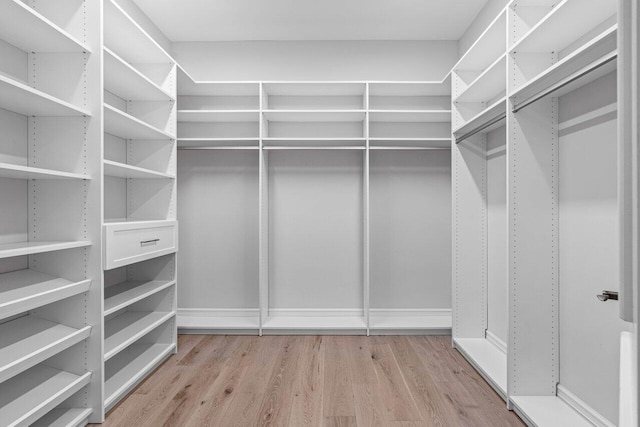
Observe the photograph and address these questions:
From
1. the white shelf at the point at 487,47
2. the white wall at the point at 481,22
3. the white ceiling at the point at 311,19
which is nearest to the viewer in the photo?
the white shelf at the point at 487,47

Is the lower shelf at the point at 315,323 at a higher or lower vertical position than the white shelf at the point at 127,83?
lower

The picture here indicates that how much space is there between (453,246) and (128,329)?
243cm

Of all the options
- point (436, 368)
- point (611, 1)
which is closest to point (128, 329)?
point (436, 368)

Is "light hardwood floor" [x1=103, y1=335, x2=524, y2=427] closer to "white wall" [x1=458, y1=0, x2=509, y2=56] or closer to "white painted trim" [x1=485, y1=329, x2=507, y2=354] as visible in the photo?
"white painted trim" [x1=485, y1=329, x2=507, y2=354]

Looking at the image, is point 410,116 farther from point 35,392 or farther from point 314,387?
point 35,392

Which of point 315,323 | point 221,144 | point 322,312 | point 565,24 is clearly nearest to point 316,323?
point 315,323

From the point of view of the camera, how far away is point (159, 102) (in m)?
2.77

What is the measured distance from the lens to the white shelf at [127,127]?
2.08 m

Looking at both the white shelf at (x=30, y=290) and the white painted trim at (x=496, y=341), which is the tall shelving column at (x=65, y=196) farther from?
the white painted trim at (x=496, y=341)

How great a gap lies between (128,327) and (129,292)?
23 centimetres

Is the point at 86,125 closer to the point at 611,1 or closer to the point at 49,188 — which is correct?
the point at 49,188

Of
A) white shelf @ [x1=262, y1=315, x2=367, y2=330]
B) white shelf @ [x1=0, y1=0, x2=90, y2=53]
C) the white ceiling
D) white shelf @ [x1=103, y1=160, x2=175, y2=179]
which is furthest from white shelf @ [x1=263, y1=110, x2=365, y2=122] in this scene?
white shelf @ [x1=262, y1=315, x2=367, y2=330]

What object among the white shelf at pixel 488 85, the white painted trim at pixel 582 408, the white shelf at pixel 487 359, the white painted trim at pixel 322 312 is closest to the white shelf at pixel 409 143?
the white shelf at pixel 488 85

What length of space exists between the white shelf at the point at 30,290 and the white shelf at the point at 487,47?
2641mm
